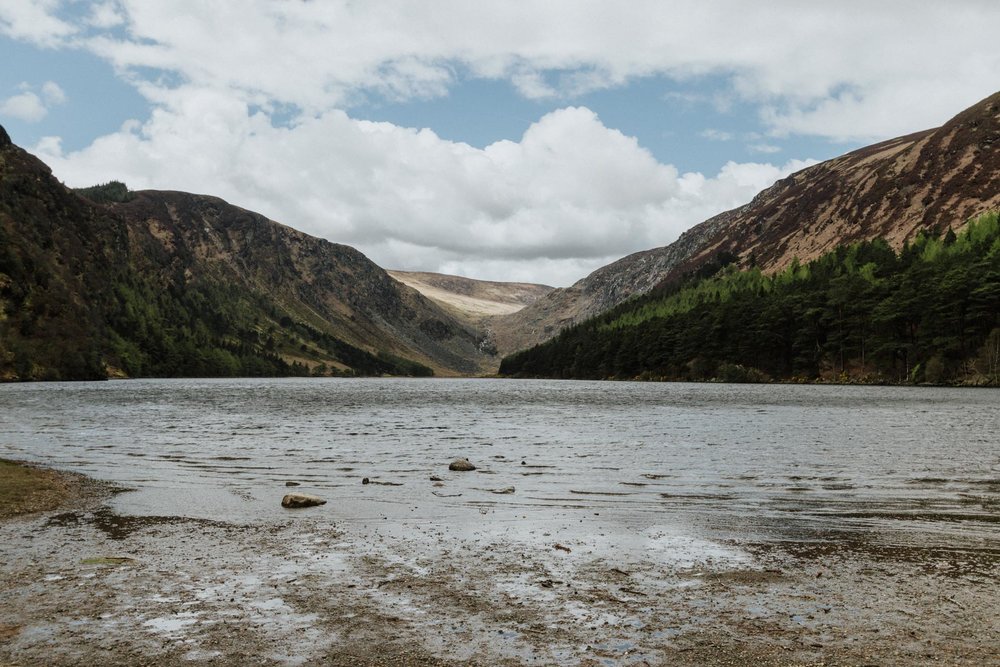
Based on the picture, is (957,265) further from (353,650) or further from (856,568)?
(353,650)

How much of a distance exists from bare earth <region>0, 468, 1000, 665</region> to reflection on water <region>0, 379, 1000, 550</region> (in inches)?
126

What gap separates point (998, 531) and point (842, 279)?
544ft

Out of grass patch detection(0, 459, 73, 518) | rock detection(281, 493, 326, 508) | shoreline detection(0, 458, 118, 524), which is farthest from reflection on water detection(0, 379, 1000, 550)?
grass patch detection(0, 459, 73, 518)

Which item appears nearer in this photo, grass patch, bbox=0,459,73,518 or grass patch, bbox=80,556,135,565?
grass patch, bbox=80,556,135,565

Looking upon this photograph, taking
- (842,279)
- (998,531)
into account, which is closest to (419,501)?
(998,531)

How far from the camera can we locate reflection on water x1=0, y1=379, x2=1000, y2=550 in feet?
74.1

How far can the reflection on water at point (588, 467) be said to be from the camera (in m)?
22.6

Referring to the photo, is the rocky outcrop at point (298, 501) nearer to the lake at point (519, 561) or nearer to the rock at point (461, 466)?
the lake at point (519, 561)

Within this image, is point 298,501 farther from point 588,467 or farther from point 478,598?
point 588,467

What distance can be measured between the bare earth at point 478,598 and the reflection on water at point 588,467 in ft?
10.5

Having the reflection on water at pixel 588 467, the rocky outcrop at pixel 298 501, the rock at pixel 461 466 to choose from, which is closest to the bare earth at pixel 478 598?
the reflection on water at pixel 588 467

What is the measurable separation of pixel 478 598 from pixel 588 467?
69.6ft

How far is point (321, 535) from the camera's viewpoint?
19.4 m

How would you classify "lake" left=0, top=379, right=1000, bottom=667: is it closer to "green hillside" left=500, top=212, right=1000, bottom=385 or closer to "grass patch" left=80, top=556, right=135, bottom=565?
"grass patch" left=80, top=556, right=135, bottom=565
